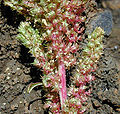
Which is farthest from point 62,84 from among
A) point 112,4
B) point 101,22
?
point 112,4

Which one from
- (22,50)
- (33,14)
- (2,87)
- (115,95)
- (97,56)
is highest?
(33,14)

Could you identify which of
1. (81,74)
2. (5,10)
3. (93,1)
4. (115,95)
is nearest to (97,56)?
(81,74)

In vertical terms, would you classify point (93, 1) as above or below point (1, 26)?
above

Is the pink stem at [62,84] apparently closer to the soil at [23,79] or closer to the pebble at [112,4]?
the soil at [23,79]

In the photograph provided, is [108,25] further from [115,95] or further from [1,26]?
[1,26]

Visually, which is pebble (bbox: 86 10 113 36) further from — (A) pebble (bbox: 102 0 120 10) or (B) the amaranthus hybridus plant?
(A) pebble (bbox: 102 0 120 10)

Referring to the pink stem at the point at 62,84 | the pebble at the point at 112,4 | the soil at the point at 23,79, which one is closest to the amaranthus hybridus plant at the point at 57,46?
the pink stem at the point at 62,84
